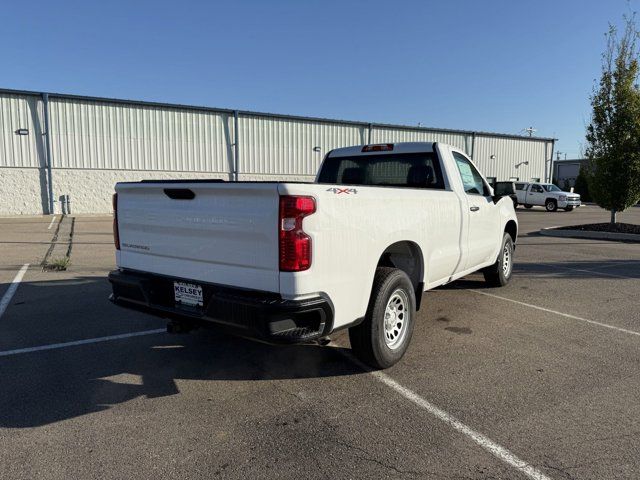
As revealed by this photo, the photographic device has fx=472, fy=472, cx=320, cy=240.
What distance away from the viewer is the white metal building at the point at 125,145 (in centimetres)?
2002

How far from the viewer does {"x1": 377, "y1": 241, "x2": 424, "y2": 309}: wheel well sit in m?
4.50

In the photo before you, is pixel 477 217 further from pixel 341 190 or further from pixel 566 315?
pixel 341 190

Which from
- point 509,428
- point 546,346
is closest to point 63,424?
point 509,428

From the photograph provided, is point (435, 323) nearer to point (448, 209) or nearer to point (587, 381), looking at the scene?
point (448, 209)

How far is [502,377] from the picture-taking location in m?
4.01

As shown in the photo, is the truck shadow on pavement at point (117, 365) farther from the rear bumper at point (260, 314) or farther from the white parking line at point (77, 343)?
the rear bumper at point (260, 314)

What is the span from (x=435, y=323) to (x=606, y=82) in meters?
15.0

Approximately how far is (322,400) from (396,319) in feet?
3.56

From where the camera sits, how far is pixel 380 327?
391cm

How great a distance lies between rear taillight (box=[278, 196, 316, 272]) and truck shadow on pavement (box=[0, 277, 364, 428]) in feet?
4.09

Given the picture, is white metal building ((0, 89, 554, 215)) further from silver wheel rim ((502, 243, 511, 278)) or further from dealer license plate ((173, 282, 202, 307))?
dealer license plate ((173, 282, 202, 307))

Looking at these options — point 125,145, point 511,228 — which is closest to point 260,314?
point 511,228

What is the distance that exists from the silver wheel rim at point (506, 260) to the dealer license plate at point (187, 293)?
5.24 metres

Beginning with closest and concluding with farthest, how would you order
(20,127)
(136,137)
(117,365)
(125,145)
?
(117,365) < (20,127) < (125,145) < (136,137)
